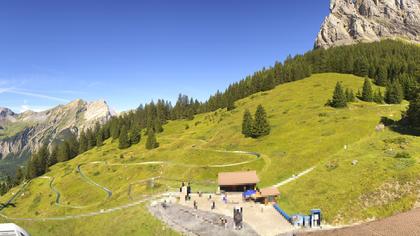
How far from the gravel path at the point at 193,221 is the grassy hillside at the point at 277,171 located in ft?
7.37

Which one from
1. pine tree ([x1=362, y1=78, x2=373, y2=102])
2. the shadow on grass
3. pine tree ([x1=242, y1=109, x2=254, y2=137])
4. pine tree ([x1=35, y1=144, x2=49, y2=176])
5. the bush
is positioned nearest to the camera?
the bush

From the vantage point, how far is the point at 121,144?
148 metres

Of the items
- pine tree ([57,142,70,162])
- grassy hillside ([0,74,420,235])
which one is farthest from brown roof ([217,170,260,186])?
pine tree ([57,142,70,162])

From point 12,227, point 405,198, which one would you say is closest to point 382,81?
point 405,198

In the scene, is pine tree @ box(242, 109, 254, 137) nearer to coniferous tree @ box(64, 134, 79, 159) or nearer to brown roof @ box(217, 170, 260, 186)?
brown roof @ box(217, 170, 260, 186)

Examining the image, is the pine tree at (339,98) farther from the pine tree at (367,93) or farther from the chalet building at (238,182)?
the chalet building at (238,182)

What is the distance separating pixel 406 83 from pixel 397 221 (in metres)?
118

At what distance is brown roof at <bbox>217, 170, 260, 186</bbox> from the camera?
60.0 metres

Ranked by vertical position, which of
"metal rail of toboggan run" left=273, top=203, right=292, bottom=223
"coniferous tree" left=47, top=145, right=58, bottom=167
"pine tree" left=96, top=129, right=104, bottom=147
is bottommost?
"coniferous tree" left=47, top=145, right=58, bottom=167

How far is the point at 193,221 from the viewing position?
147 ft

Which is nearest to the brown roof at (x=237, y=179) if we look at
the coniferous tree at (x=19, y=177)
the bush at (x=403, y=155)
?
the bush at (x=403, y=155)

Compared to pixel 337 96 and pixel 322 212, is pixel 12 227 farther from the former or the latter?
pixel 337 96

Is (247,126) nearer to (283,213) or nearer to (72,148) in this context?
(283,213)

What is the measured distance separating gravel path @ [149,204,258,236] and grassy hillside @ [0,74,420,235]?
2247 millimetres
